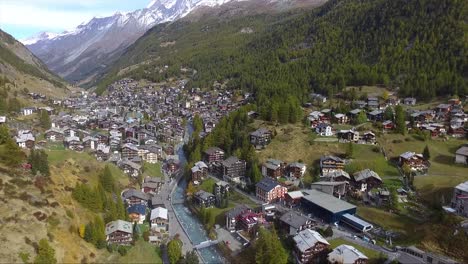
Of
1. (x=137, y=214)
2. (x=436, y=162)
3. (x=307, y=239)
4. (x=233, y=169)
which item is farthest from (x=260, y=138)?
(x=307, y=239)

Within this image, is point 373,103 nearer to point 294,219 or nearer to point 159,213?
point 294,219

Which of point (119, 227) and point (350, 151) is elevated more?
point (350, 151)

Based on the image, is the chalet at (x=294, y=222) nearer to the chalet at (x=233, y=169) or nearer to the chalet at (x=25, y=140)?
the chalet at (x=233, y=169)

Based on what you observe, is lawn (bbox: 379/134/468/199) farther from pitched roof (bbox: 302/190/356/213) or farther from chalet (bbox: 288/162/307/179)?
chalet (bbox: 288/162/307/179)

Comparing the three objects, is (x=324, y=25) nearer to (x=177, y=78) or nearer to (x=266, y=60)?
(x=266, y=60)

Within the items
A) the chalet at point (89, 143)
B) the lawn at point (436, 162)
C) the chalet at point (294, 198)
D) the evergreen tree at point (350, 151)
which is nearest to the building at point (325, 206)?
the chalet at point (294, 198)
